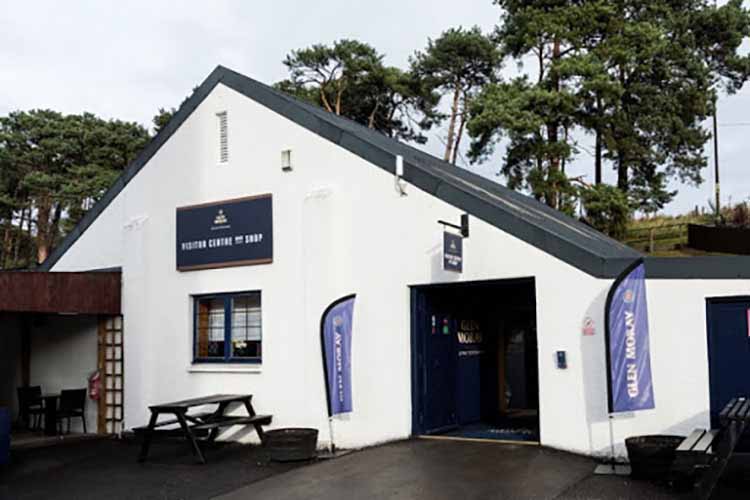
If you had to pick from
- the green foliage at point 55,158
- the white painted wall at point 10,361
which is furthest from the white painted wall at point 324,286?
the green foliage at point 55,158

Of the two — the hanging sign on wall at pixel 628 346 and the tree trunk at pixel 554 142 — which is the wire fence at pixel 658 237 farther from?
the hanging sign on wall at pixel 628 346

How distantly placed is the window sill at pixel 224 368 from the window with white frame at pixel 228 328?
103 millimetres

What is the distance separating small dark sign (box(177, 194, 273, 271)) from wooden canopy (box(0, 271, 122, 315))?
1.52m

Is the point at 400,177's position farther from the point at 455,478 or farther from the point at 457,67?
the point at 457,67

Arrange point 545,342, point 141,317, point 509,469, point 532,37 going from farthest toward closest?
point 532,37
point 141,317
point 545,342
point 509,469

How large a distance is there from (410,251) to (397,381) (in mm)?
Answer: 1807

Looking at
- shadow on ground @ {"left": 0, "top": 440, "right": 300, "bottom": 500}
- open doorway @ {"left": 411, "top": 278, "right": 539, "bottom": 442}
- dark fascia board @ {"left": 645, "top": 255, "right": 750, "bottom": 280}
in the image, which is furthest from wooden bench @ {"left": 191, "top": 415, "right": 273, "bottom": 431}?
dark fascia board @ {"left": 645, "top": 255, "right": 750, "bottom": 280}

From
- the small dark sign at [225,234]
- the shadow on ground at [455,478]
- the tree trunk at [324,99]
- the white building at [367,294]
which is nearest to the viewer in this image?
the shadow on ground at [455,478]

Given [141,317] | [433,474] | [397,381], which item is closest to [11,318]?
[141,317]

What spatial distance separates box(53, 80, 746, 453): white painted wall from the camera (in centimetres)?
903

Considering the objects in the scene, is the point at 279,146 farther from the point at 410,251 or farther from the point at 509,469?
the point at 509,469

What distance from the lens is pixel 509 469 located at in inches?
337

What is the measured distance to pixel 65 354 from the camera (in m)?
14.7

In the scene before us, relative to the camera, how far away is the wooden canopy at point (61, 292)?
11734mm
